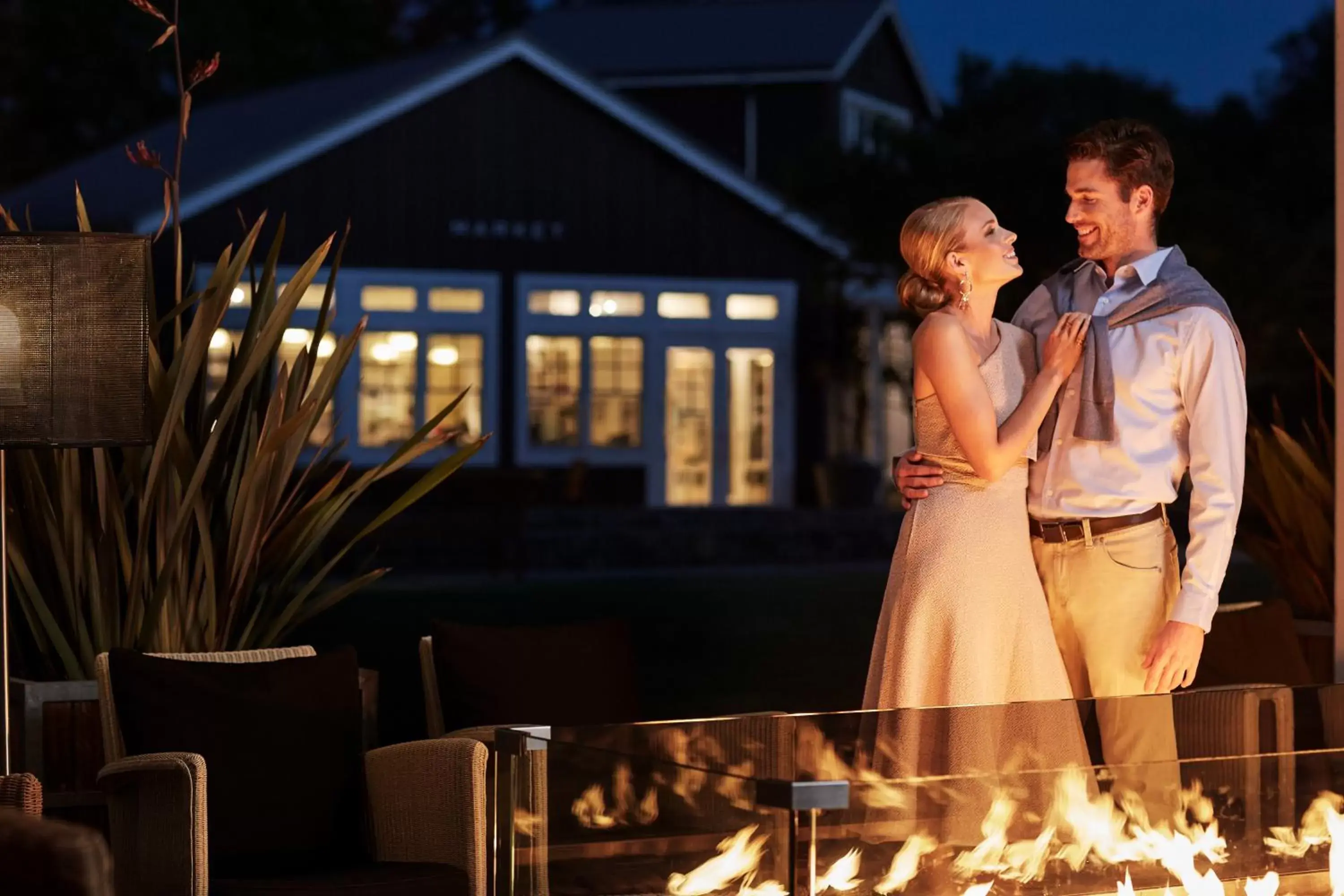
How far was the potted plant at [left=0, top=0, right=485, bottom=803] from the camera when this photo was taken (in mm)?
4117

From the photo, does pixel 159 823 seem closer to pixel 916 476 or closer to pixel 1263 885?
pixel 916 476

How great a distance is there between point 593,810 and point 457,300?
1573cm

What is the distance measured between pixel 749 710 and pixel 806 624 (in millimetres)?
3108

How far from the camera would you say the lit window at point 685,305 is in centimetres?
1862

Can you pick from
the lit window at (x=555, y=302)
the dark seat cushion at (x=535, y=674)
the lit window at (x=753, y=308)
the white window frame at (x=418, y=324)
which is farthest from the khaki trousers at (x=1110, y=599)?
the lit window at (x=753, y=308)

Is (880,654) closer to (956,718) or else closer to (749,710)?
(956,718)

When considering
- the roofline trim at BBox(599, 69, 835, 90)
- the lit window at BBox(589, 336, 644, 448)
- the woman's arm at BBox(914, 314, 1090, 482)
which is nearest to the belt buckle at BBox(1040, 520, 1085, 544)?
the woman's arm at BBox(914, 314, 1090, 482)

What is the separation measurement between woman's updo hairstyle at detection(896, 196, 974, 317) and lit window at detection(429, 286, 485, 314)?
47.8 feet

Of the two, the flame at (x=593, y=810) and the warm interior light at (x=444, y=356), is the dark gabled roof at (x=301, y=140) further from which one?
the flame at (x=593, y=810)

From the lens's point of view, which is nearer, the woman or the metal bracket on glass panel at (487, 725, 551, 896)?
the metal bracket on glass panel at (487, 725, 551, 896)

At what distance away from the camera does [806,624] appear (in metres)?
10.5

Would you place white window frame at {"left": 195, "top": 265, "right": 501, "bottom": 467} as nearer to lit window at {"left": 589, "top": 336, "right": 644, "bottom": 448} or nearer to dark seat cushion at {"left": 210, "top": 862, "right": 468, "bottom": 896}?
lit window at {"left": 589, "top": 336, "right": 644, "bottom": 448}

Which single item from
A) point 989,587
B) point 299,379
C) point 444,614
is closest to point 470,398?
point 444,614

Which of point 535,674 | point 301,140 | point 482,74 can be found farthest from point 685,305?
point 535,674
